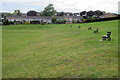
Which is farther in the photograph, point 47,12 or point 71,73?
point 47,12

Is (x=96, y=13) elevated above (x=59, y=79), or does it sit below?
above

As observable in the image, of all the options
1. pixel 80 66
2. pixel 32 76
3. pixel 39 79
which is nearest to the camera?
pixel 39 79

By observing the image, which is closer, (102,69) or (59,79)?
(59,79)

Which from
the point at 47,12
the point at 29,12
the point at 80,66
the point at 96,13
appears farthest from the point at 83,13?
the point at 80,66

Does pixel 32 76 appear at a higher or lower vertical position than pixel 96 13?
lower

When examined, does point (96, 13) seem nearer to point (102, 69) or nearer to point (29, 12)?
point (29, 12)

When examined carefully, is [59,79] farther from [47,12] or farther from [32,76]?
[47,12]

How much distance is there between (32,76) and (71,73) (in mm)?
1528

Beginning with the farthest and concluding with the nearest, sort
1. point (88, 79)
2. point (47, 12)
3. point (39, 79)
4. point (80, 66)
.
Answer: point (47, 12), point (80, 66), point (39, 79), point (88, 79)

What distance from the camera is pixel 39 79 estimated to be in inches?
232

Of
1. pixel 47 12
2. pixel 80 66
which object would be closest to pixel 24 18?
pixel 47 12

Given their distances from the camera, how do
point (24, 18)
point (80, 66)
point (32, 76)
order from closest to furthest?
point (32, 76) → point (80, 66) → point (24, 18)

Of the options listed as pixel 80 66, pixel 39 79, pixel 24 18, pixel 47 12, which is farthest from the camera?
pixel 47 12

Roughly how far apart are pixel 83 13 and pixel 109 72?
345ft
